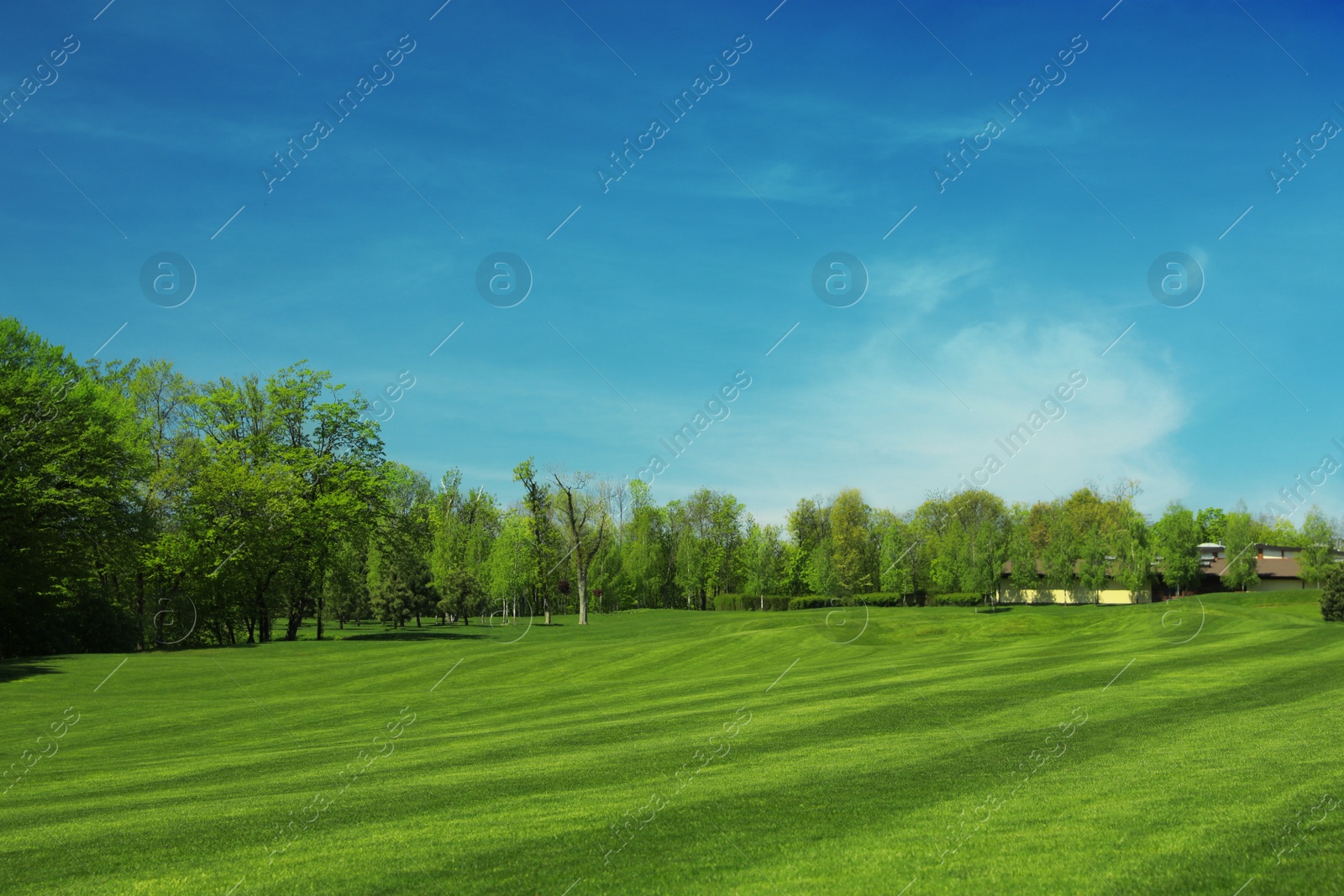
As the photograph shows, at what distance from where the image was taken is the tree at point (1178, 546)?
266 feet

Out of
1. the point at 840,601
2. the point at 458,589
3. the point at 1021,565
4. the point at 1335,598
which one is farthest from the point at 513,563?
the point at 1335,598

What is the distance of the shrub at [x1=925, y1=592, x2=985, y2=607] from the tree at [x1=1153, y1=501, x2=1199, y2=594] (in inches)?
646

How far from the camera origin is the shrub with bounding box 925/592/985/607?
265 ft

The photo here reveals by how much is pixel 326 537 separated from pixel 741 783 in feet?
164

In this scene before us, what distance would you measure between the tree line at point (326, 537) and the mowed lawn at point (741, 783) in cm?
1668

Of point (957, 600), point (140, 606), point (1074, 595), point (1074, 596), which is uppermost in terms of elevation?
point (140, 606)

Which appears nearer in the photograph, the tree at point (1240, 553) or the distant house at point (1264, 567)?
the tree at point (1240, 553)

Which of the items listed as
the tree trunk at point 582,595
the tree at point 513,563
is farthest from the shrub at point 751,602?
the tree trunk at point 582,595

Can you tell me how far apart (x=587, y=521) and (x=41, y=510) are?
4921 centimetres

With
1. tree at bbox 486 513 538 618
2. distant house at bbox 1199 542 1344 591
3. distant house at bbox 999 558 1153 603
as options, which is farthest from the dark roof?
tree at bbox 486 513 538 618

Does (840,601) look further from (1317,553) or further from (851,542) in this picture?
(1317,553)

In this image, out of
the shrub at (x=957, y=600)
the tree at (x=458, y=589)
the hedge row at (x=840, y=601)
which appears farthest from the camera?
the hedge row at (x=840, y=601)

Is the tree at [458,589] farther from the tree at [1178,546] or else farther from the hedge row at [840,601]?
the tree at [1178,546]

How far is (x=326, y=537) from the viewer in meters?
56.3
